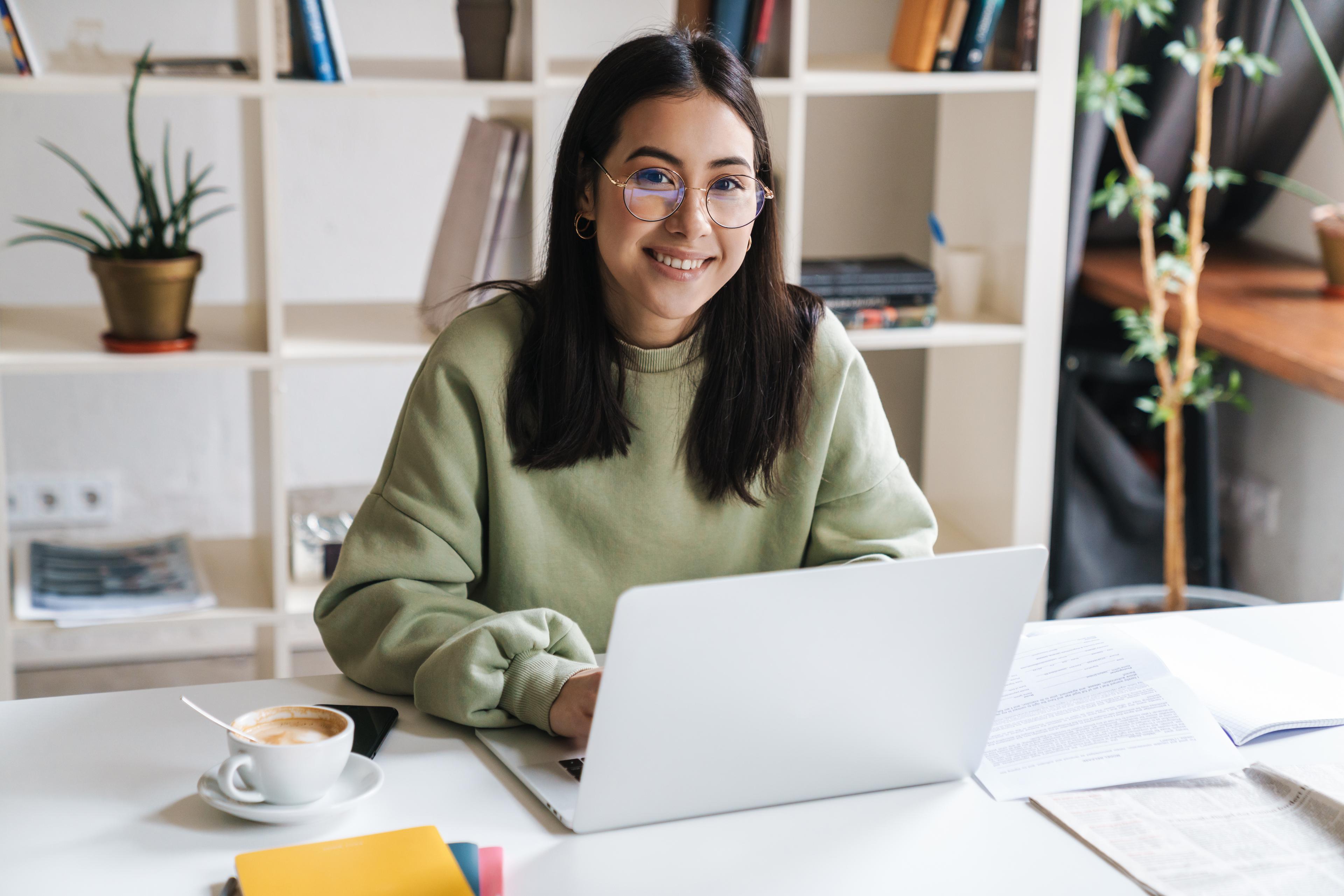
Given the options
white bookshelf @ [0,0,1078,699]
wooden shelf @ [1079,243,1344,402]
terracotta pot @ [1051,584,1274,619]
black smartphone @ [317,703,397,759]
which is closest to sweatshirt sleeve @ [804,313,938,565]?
black smartphone @ [317,703,397,759]

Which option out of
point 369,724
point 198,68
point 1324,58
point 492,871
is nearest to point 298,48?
point 198,68

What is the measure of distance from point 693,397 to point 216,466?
1694 mm

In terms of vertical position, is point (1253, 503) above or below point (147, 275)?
below

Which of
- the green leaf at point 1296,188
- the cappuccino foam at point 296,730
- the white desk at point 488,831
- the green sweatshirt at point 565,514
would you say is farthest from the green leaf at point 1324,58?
the cappuccino foam at point 296,730

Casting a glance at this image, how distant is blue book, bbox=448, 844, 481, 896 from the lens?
0.83 m

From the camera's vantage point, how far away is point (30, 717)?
1.08m

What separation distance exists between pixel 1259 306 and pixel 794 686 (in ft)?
6.17

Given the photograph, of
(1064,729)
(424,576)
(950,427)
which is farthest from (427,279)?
(1064,729)

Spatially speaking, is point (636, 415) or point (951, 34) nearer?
point (636, 415)

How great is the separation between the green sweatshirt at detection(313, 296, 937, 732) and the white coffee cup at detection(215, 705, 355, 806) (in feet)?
0.70

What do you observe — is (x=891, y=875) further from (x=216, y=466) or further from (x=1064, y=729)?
(x=216, y=466)

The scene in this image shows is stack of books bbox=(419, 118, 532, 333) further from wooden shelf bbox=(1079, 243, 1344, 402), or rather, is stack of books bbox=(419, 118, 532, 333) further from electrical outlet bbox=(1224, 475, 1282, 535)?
electrical outlet bbox=(1224, 475, 1282, 535)

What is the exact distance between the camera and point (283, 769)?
90cm

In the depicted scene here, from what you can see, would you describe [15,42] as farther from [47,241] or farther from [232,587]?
[232,587]
